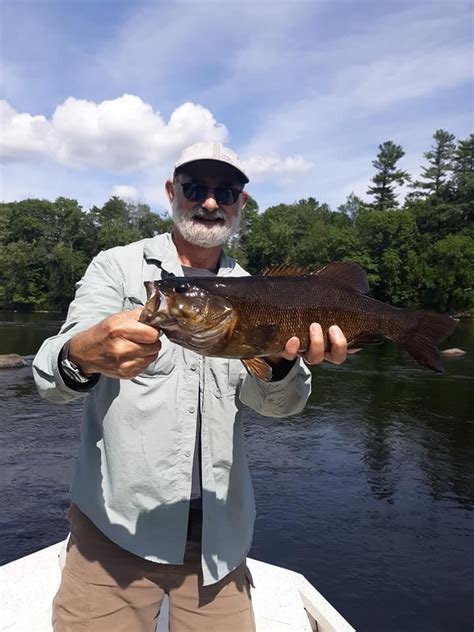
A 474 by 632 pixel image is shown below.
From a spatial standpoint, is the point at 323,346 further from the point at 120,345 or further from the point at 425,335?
the point at 120,345

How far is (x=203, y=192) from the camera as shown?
343 centimetres

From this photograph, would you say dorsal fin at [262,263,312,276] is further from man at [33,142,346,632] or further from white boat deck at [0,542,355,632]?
white boat deck at [0,542,355,632]

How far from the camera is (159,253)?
10.7 ft

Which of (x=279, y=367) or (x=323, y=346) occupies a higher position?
(x=323, y=346)

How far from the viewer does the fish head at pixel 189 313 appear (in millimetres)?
2391

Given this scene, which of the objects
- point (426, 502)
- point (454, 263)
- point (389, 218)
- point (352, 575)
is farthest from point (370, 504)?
point (389, 218)

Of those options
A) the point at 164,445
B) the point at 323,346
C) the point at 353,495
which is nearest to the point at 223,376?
the point at 164,445

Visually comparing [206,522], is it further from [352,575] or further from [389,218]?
[389,218]

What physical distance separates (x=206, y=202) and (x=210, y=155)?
11.7 inches

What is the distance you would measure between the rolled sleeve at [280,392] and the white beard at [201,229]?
2.97 feet

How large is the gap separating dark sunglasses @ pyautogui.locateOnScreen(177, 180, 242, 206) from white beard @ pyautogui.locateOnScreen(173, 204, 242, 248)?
3.7 inches

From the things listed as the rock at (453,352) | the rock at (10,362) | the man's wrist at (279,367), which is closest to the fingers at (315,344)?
the man's wrist at (279,367)

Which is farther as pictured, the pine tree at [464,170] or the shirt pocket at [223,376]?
the pine tree at [464,170]

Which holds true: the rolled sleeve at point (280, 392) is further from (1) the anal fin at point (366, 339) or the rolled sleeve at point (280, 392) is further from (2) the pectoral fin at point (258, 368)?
(1) the anal fin at point (366, 339)
